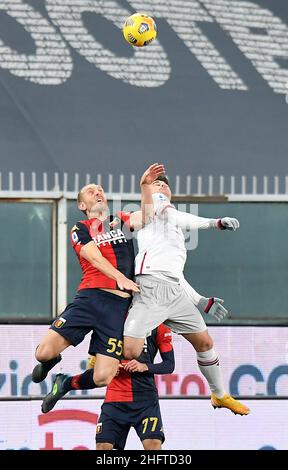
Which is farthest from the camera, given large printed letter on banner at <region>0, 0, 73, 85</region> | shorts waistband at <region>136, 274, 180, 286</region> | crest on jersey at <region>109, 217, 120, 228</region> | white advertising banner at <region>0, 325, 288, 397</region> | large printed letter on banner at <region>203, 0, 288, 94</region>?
large printed letter on banner at <region>203, 0, 288, 94</region>

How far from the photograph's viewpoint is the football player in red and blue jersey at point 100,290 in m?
12.0

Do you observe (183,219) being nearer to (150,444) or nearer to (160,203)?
(160,203)

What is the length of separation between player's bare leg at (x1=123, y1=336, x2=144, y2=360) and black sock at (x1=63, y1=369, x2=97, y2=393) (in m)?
0.38

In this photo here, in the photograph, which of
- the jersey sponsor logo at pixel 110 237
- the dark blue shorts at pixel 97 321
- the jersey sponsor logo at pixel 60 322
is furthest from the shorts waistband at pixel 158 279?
the jersey sponsor logo at pixel 60 322

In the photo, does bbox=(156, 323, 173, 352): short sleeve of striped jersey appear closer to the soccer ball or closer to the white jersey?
the white jersey

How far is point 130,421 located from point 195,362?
2130 millimetres

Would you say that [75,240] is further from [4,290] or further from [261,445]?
[261,445]

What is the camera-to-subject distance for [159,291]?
1205 cm

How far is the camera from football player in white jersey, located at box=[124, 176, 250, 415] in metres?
12.0

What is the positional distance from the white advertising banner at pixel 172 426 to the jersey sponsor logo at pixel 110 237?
2625 mm

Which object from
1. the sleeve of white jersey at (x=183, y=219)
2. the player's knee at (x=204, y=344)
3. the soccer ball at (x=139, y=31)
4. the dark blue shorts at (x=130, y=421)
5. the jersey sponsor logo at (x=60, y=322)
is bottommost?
the dark blue shorts at (x=130, y=421)

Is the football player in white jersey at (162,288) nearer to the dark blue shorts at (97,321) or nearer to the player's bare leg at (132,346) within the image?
the player's bare leg at (132,346)

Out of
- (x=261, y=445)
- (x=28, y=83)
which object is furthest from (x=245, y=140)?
(x=261, y=445)

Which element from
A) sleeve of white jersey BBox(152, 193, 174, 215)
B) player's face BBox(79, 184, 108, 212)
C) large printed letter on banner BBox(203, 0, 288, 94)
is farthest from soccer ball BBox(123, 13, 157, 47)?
large printed letter on banner BBox(203, 0, 288, 94)
